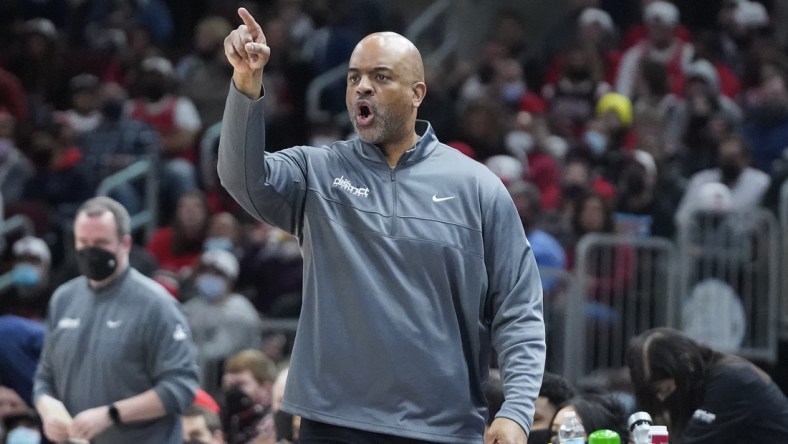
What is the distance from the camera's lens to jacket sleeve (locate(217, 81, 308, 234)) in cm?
486

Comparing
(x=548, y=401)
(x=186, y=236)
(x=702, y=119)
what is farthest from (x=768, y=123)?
(x=548, y=401)

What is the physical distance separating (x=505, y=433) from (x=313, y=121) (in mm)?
10941

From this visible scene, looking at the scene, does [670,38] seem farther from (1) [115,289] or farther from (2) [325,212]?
(2) [325,212]

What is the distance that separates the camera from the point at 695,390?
6883 millimetres

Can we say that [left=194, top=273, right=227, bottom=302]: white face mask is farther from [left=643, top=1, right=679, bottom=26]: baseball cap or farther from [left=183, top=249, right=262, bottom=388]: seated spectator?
[left=643, top=1, right=679, bottom=26]: baseball cap

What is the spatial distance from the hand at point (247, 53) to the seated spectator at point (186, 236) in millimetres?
8499

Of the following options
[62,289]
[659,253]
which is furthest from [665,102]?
[62,289]

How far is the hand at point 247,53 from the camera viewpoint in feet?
15.6

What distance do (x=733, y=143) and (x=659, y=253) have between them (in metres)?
1.51

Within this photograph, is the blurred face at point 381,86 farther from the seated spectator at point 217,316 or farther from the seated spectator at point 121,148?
the seated spectator at point 121,148

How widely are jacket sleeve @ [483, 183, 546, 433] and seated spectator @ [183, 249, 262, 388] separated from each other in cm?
656

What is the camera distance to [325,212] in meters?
5.11

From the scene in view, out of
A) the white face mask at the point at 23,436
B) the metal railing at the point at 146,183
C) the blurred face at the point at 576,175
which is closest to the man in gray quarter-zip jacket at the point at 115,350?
the white face mask at the point at 23,436

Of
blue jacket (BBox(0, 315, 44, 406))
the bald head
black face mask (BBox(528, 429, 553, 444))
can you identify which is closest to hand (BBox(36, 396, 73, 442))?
blue jacket (BBox(0, 315, 44, 406))
